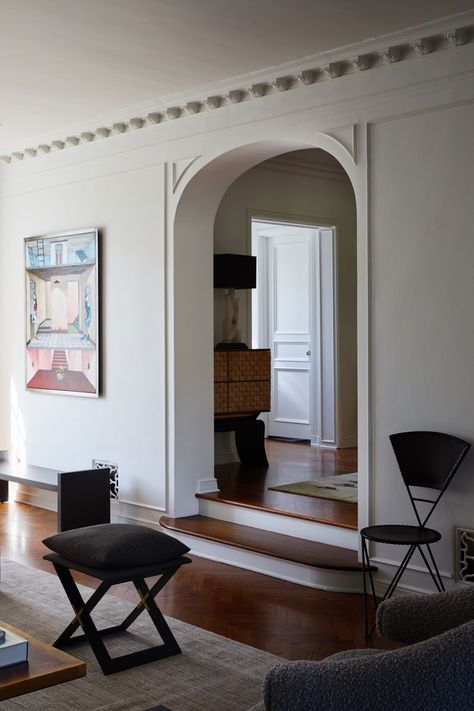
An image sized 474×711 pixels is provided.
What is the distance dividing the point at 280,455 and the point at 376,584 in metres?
3.84

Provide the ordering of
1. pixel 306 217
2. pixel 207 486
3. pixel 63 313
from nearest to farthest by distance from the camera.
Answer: pixel 207 486
pixel 63 313
pixel 306 217

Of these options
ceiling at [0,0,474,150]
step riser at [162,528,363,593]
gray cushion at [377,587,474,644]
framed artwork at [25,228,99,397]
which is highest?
ceiling at [0,0,474,150]

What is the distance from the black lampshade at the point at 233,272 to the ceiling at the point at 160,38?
6.02 feet

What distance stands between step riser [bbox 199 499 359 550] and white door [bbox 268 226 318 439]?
11.8 ft

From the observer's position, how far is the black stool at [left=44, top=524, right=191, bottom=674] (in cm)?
395

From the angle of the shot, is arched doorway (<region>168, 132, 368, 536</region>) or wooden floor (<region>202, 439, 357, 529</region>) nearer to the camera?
wooden floor (<region>202, 439, 357, 529</region>)

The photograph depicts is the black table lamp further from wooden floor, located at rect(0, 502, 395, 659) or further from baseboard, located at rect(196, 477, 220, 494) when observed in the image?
wooden floor, located at rect(0, 502, 395, 659)

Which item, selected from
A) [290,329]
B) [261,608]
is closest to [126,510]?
[261,608]

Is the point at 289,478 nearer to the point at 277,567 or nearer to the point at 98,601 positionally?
the point at 277,567

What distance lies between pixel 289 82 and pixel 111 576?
3252 mm

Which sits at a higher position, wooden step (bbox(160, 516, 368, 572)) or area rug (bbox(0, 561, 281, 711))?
wooden step (bbox(160, 516, 368, 572))

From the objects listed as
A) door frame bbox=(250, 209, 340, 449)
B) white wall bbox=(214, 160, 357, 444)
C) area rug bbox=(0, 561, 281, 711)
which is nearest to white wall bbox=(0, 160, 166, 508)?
white wall bbox=(214, 160, 357, 444)

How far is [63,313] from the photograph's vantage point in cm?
731

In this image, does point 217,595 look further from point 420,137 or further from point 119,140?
point 119,140
